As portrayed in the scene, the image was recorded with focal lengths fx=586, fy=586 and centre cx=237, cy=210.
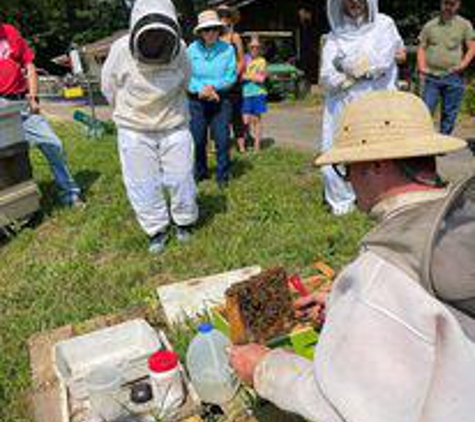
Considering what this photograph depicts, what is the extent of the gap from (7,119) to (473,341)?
4.72 m


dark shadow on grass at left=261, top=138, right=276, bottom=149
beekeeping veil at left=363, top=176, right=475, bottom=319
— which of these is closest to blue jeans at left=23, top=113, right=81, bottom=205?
dark shadow on grass at left=261, top=138, right=276, bottom=149

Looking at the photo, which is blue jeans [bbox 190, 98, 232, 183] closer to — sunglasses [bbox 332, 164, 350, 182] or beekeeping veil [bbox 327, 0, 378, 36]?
beekeeping veil [bbox 327, 0, 378, 36]

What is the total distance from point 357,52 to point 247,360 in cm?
356

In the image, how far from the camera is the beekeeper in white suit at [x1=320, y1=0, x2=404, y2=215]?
4.98 metres

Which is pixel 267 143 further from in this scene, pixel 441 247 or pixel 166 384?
pixel 441 247

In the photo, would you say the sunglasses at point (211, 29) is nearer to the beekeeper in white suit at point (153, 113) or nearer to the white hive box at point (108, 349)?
the beekeeper in white suit at point (153, 113)

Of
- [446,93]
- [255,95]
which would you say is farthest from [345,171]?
[255,95]

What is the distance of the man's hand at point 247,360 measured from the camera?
7.03 ft

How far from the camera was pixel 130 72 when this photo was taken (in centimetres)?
455

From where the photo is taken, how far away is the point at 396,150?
1.84 meters

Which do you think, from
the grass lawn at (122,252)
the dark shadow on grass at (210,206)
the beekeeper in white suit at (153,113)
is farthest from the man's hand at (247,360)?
the dark shadow on grass at (210,206)

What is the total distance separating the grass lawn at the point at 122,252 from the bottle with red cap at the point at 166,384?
0.87m

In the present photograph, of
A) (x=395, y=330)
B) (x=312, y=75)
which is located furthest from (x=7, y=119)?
(x=312, y=75)

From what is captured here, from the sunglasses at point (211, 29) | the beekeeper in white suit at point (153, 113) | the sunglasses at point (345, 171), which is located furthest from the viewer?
the sunglasses at point (211, 29)
